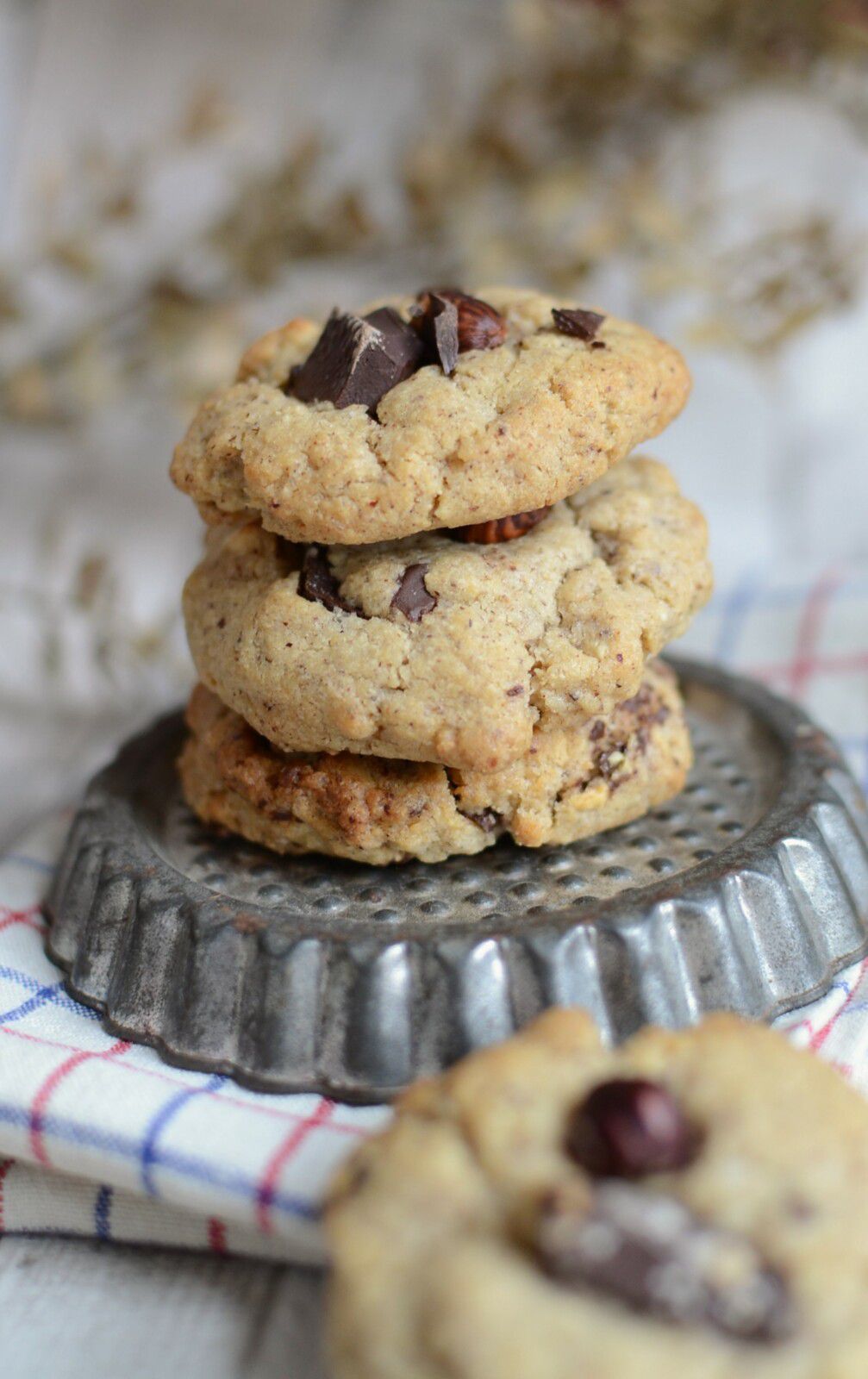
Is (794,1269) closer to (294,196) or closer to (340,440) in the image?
(340,440)

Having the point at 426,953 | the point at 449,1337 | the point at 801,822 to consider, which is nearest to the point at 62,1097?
the point at 426,953

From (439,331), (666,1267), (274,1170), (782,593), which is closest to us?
(666,1267)

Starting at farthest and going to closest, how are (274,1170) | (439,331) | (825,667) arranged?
(825,667) < (439,331) < (274,1170)

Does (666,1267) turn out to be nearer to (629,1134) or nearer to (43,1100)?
(629,1134)

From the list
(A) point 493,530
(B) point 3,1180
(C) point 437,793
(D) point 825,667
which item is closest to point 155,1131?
(B) point 3,1180

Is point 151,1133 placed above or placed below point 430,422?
below

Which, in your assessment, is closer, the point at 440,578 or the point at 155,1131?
the point at 155,1131

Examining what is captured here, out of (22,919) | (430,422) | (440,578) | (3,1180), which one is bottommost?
(3,1180)
